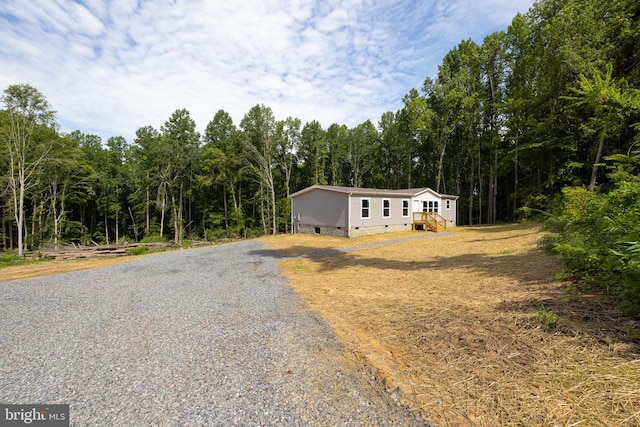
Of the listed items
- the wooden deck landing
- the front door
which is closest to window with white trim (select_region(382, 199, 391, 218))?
the wooden deck landing

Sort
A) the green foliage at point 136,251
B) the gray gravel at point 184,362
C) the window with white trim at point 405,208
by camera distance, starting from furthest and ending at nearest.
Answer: the window with white trim at point 405,208
the green foliage at point 136,251
the gray gravel at point 184,362

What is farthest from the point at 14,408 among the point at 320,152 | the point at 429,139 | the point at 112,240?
the point at 112,240

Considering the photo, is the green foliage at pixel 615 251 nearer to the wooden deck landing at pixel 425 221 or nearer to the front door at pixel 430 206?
the wooden deck landing at pixel 425 221

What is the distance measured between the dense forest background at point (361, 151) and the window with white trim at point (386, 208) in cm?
801

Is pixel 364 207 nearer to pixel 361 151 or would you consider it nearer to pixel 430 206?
pixel 430 206

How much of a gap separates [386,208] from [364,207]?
2.35m

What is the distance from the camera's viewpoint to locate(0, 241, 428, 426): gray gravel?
2.21 metres

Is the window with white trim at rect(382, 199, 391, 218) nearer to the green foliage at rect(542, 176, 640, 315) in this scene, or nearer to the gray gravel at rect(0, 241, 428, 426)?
the green foliage at rect(542, 176, 640, 315)

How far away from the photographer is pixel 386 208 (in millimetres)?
18625

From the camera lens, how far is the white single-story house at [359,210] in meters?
16.6

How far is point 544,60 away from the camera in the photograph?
684 inches

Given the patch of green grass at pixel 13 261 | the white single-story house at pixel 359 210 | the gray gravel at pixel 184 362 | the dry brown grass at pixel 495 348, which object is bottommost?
the patch of green grass at pixel 13 261

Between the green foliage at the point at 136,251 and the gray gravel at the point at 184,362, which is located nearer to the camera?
the gray gravel at the point at 184,362

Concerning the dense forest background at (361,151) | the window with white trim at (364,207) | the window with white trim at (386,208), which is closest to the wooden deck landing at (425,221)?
the window with white trim at (386,208)
